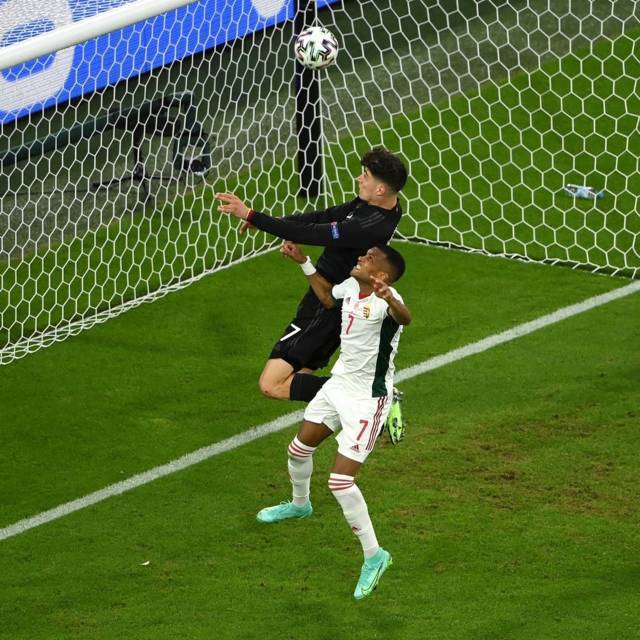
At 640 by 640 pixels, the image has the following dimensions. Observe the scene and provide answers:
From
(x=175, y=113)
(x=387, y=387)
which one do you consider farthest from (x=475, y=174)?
(x=387, y=387)

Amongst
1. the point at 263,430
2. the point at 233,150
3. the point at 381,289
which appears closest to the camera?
the point at 381,289

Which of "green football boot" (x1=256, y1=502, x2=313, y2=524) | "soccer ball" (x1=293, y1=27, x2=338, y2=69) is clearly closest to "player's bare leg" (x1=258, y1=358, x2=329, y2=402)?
"green football boot" (x1=256, y1=502, x2=313, y2=524)

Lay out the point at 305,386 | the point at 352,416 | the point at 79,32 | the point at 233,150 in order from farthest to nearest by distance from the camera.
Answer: the point at 233,150
the point at 79,32
the point at 305,386
the point at 352,416

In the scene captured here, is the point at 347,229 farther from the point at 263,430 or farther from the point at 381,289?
the point at 263,430

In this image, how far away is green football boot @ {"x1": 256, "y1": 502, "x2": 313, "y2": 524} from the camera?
8.72 metres

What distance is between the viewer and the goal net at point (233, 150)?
1259cm

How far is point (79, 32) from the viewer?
1018 cm

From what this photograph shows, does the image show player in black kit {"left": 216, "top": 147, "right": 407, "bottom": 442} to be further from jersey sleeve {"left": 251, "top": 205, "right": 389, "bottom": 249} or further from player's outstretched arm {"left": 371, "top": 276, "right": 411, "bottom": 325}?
player's outstretched arm {"left": 371, "top": 276, "right": 411, "bottom": 325}

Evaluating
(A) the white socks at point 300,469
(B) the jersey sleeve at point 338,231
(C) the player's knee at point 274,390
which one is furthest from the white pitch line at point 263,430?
(B) the jersey sleeve at point 338,231

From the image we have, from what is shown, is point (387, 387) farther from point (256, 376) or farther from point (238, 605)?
point (256, 376)

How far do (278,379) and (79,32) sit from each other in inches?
111

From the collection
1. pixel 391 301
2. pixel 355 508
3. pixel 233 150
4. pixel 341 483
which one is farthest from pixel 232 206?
pixel 233 150

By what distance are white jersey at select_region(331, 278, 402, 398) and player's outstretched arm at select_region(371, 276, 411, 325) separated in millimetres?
142

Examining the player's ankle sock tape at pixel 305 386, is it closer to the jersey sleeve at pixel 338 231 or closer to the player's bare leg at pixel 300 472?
the player's bare leg at pixel 300 472
